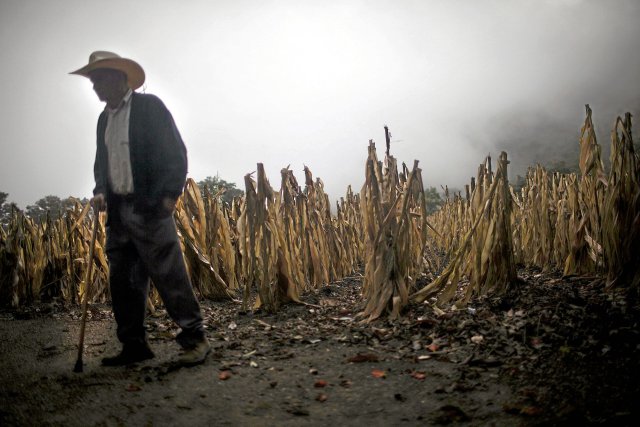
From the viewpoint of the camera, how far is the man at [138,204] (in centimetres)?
249

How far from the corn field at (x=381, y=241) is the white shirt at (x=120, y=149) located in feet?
2.17

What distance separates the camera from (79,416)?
5.52 feet

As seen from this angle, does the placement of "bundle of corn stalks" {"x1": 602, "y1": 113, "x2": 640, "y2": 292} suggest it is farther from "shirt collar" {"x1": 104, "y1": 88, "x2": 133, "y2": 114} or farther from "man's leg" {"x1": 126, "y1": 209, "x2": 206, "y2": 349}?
"shirt collar" {"x1": 104, "y1": 88, "x2": 133, "y2": 114}

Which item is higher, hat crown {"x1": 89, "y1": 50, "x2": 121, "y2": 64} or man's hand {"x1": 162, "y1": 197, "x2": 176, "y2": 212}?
hat crown {"x1": 89, "y1": 50, "x2": 121, "y2": 64}

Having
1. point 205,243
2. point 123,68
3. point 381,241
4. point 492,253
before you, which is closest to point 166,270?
point 123,68

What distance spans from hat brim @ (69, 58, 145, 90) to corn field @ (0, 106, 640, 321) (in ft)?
3.59

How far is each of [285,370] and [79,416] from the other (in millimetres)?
1084

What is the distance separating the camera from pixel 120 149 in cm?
254

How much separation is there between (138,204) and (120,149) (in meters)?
0.40

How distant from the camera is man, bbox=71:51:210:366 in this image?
2.49 m

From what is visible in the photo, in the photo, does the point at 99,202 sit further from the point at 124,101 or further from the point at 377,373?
the point at 377,373

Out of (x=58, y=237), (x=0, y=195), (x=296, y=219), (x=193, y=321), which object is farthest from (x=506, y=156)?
(x=0, y=195)

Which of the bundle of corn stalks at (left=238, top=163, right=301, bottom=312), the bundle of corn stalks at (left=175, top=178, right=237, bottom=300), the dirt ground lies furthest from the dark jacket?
the bundle of corn stalks at (left=175, top=178, right=237, bottom=300)

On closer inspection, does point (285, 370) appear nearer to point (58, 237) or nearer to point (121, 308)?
point (121, 308)
